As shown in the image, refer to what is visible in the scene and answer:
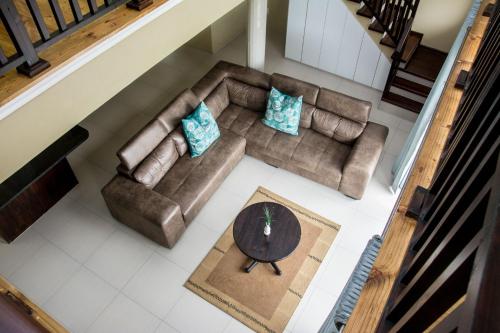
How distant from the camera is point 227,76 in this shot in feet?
18.7

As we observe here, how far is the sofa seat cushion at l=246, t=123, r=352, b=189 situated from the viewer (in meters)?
4.95

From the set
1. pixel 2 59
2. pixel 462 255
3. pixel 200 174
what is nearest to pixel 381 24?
pixel 200 174

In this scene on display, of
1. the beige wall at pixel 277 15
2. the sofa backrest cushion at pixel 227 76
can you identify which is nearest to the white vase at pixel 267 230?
the sofa backrest cushion at pixel 227 76

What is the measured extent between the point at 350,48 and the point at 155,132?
11.4ft

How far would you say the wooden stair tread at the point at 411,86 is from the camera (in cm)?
579

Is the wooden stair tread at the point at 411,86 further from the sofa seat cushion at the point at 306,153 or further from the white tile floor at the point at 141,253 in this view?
the sofa seat cushion at the point at 306,153

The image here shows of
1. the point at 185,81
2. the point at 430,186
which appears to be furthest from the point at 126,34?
the point at 185,81

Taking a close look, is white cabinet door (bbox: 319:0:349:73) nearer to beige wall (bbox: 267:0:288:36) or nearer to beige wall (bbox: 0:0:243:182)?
beige wall (bbox: 267:0:288:36)

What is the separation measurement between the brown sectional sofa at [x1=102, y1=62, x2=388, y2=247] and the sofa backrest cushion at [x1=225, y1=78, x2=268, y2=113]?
0.05 ft

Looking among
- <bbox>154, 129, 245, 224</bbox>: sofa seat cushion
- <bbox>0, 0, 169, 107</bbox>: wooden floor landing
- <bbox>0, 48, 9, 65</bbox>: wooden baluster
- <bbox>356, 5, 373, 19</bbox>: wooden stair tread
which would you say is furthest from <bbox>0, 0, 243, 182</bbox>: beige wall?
<bbox>356, 5, 373, 19</bbox>: wooden stair tread

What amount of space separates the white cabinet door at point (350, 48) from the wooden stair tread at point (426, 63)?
798 mm

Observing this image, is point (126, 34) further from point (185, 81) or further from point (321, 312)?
point (185, 81)

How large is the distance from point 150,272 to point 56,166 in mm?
1771

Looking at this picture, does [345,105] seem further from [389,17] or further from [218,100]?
[218,100]
